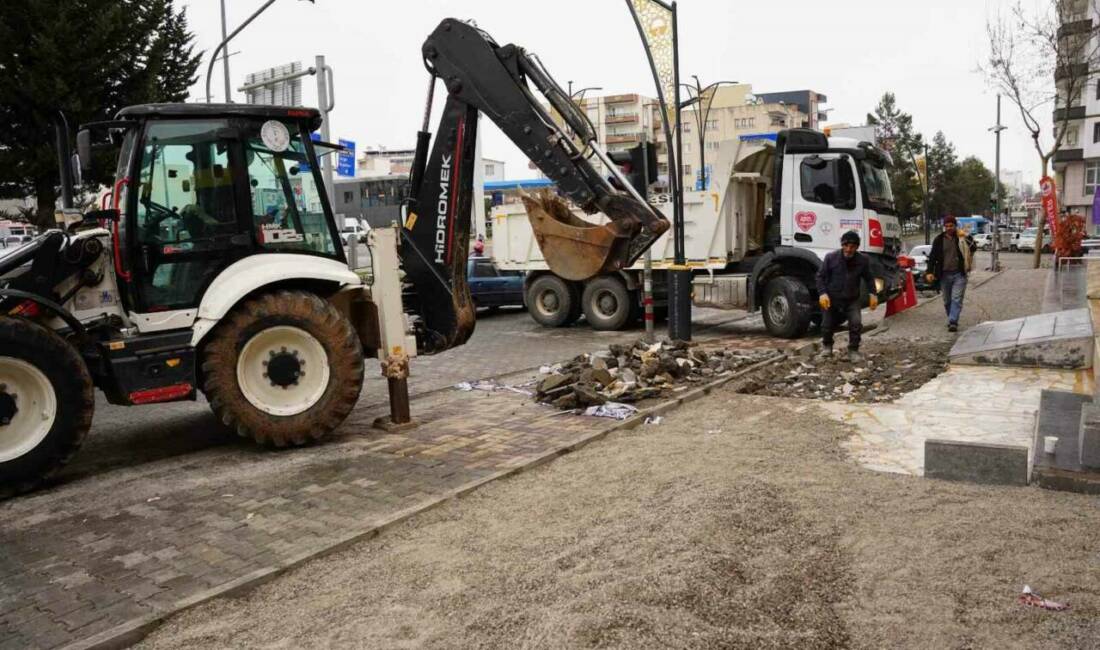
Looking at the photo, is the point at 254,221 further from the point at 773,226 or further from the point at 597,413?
the point at 773,226

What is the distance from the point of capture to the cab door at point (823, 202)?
13.6 meters

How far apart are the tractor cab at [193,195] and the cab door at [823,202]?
9398 mm

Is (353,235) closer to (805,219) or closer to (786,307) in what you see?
(786,307)

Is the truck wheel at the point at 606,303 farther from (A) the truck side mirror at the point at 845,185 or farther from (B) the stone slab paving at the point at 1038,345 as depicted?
(B) the stone slab paving at the point at 1038,345

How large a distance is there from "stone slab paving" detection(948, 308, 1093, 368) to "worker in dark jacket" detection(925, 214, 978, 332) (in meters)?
2.08

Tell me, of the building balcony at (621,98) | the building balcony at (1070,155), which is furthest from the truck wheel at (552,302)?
the building balcony at (621,98)

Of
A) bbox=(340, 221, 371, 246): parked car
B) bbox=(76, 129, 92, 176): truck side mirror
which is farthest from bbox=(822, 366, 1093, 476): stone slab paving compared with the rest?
bbox=(76, 129, 92, 176): truck side mirror

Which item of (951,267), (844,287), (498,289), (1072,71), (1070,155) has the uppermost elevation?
(1070,155)

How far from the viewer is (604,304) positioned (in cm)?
1661

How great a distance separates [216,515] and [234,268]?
2.34 metres

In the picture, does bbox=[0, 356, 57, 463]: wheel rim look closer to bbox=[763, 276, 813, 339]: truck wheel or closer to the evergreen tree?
bbox=[763, 276, 813, 339]: truck wheel

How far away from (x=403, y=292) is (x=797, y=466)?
14.2 feet

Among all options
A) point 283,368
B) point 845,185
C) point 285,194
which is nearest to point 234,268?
point 285,194

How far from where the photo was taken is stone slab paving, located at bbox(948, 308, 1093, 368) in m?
9.61
